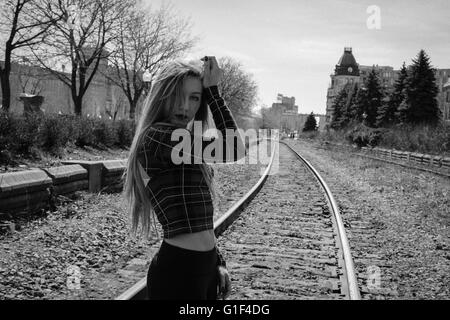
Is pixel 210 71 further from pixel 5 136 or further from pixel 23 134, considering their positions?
pixel 23 134

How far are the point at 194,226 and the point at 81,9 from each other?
75.9ft

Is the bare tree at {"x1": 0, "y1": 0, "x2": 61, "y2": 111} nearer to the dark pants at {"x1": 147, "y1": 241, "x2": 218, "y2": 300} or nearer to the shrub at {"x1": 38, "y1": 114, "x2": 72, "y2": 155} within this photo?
the shrub at {"x1": 38, "y1": 114, "x2": 72, "y2": 155}

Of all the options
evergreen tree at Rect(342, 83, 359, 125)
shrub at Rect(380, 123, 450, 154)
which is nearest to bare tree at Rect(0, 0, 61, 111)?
shrub at Rect(380, 123, 450, 154)

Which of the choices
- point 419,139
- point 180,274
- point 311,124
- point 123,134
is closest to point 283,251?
point 180,274

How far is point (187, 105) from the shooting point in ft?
6.98

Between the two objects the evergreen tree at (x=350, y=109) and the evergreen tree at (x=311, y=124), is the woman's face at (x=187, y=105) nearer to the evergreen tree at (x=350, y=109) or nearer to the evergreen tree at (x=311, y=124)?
the evergreen tree at (x=350, y=109)

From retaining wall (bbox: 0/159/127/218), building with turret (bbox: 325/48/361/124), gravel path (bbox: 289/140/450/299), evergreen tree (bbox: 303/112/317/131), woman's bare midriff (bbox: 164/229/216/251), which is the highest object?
building with turret (bbox: 325/48/361/124)

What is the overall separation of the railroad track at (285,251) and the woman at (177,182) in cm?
203

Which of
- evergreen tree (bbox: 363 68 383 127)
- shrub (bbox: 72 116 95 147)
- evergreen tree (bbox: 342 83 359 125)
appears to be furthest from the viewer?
evergreen tree (bbox: 342 83 359 125)

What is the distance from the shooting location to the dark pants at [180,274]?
2.07m

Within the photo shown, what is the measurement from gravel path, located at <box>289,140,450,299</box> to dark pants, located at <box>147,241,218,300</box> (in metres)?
2.89

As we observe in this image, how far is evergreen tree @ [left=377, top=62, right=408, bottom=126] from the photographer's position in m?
45.4

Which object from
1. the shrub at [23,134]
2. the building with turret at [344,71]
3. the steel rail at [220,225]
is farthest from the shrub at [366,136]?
the building with turret at [344,71]

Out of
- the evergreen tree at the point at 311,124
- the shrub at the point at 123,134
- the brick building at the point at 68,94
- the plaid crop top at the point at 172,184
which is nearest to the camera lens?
the plaid crop top at the point at 172,184
